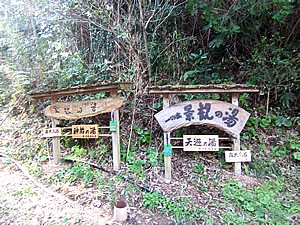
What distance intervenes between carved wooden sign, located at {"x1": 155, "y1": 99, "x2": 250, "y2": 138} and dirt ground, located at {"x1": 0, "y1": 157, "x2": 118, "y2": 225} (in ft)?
5.79

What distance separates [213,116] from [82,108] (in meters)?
2.58

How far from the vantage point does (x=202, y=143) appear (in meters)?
3.53

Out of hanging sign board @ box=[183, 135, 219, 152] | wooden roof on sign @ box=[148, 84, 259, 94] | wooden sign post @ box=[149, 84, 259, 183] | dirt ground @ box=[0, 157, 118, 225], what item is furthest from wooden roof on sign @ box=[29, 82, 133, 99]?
dirt ground @ box=[0, 157, 118, 225]

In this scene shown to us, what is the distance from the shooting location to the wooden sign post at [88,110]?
381cm

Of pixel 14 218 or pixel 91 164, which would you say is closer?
pixel 14 218

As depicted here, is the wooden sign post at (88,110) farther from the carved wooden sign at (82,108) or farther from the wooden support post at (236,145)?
the wooden support post at (236,145)

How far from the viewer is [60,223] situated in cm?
280

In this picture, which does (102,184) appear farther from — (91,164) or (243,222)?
(243,222)

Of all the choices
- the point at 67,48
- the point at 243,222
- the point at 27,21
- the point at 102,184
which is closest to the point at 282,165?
the point at 243,222

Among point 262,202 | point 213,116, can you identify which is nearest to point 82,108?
point 213,116

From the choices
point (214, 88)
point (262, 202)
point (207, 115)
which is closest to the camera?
point (262, 202)

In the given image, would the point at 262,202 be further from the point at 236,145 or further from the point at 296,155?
the point at 296,155

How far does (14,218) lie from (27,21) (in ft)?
22.5

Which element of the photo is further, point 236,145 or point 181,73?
point 181,73
